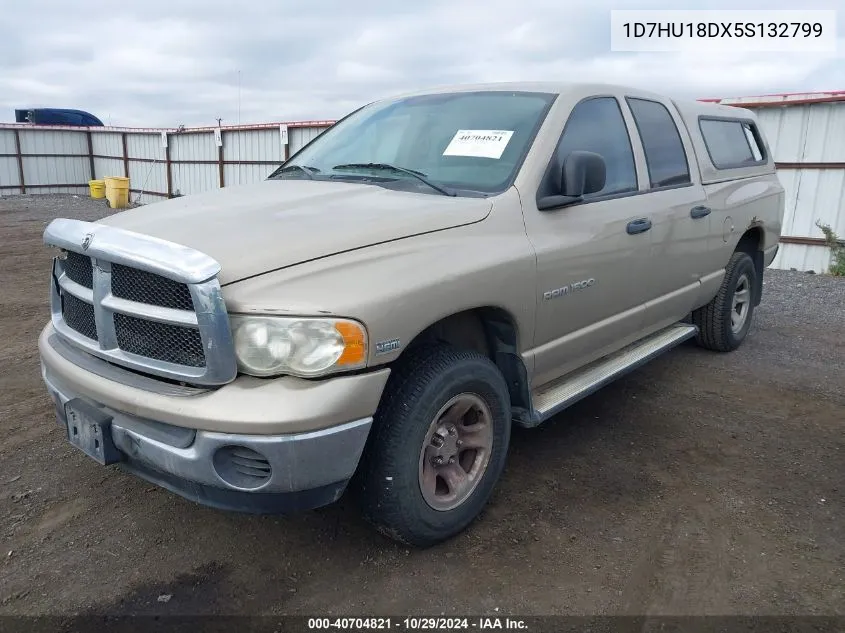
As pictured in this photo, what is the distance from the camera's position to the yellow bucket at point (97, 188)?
22719 mm

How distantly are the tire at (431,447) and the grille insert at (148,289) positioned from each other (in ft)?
2.62

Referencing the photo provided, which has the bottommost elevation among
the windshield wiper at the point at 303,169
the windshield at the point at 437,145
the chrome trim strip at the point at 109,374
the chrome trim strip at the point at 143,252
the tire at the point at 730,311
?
the tire at the point at 730,311

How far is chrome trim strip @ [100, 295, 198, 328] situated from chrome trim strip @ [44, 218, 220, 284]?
134 millimetres

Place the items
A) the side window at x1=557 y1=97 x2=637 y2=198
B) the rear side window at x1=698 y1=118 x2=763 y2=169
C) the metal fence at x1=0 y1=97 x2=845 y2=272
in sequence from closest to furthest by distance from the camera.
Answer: the side window at x1=557 y1=97 x2=637 y2=198 < the rear side window at x1=698 y1=118 x2=763 y2=169 < the metal fence at x1=0 y1=97 x2=845 y2=272

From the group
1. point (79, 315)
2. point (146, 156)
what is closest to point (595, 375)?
point (79, 315)

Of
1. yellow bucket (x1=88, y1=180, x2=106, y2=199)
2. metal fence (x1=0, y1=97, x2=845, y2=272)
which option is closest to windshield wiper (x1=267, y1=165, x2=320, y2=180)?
metal fence (x1=0, y1=97, x2=845, y2=272)

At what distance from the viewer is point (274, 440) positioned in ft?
7.09

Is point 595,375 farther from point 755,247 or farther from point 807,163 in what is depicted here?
point 807,163

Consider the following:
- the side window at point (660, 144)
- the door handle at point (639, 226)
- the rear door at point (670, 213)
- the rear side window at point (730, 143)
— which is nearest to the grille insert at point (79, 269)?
the door handle at point (639, 226)

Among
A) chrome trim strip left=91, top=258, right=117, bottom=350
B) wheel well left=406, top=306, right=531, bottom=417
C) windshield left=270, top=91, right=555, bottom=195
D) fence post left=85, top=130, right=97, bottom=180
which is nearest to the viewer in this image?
chrome trim strip left=91, top=258, right=117, bottom=350

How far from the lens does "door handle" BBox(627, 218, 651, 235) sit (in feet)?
11.8

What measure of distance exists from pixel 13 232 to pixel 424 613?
14177mm

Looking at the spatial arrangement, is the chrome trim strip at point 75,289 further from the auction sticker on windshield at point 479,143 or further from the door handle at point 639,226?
the door handle at point 639,226

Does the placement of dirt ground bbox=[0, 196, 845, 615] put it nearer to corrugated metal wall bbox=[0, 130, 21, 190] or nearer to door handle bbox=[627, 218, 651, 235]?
door handle bbox=[627, 218, 651, 235]
